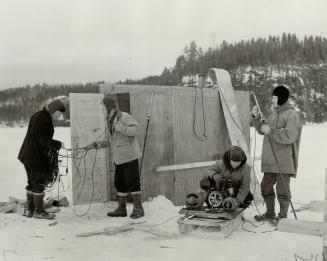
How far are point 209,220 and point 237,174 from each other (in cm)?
94

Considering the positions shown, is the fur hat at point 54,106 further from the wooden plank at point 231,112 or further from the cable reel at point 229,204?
the wooden plank at point 231,112

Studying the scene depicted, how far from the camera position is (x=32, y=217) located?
6.63 meters

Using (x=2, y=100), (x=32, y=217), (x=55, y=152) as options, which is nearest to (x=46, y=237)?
(x=32, y=217)

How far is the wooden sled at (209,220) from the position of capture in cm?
562

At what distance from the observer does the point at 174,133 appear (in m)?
8.12

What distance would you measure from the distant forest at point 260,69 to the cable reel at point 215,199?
168 ft

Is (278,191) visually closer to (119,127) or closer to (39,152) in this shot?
(119,127)

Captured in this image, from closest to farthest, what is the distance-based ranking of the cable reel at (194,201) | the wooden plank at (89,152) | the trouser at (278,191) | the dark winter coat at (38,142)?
1. the cable reel at (194,201)
2. the trouser at (278,191)
3. the dark winter coat at (38,142)
4. the wooden plank at (89,152)

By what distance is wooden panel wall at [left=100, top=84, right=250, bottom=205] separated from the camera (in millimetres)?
7734

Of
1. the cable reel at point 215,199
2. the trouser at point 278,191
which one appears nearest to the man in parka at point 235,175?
the cable reel at point 215,199

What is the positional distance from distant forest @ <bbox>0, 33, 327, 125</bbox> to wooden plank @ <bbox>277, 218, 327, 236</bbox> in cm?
5262

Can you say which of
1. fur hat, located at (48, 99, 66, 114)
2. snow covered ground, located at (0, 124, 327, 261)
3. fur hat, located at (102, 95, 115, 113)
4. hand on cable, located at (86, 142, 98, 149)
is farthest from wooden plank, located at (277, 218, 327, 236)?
fur hat, located at (48, 99, 66, 114)

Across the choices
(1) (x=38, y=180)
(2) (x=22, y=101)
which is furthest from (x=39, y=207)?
(2) (x=22, y=101)

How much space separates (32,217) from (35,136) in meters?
1.28
